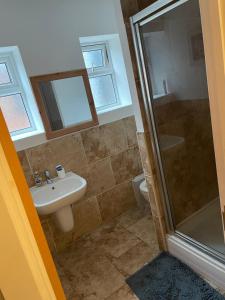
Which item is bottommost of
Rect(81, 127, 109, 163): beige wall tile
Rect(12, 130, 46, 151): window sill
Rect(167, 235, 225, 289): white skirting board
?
Rect(167, 235, 225, 289): white skirting board

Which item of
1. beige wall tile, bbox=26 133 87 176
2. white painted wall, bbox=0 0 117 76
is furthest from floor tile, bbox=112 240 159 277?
white painted wall, bbox=0 0 117 76

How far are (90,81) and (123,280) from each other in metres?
2.01

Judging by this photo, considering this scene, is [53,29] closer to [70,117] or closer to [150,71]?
[70,117]

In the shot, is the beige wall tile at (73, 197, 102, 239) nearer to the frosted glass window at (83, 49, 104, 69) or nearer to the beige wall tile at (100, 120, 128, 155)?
the beige wall tile at (100, 120, 128, 155)

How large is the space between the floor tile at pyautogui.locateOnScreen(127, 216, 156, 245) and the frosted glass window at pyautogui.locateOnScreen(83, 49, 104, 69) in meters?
1.84

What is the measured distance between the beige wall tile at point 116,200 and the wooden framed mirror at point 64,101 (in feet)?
2.77

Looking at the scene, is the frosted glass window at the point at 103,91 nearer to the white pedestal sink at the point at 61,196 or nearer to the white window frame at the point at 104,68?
the white window frame at the point at 104,68

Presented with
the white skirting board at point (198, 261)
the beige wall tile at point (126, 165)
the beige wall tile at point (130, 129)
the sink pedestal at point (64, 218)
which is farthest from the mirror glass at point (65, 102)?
the white skirting board at point (198, 261)

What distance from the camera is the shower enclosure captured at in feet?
5.69

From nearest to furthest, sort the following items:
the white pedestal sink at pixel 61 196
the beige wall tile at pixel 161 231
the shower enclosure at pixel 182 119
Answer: the shower enclosure at pixel 182 119 < the white pedestal sink at pixel 61 196 < the beige wall tile at pixel 161 231

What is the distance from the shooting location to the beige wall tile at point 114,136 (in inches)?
99.0

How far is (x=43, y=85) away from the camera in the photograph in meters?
2.14

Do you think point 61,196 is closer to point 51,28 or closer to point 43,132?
point 43,132

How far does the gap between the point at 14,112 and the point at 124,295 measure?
1.85 metres
